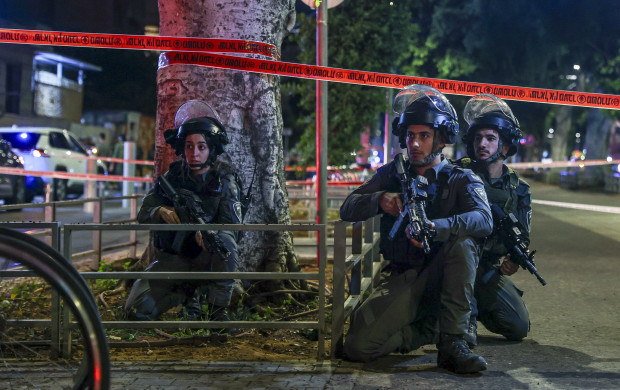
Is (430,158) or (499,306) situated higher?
(430,158)

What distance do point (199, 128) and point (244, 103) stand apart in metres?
0.98

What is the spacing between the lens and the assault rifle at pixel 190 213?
18.5 ft

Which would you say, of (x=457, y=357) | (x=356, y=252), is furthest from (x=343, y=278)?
(x=457, y=357)

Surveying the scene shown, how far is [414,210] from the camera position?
16.4ft

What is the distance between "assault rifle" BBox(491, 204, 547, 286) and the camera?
564 cm

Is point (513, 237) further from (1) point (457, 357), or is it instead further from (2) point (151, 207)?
(2) point (151, 207)

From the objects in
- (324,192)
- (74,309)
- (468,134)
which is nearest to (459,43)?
(324,192)

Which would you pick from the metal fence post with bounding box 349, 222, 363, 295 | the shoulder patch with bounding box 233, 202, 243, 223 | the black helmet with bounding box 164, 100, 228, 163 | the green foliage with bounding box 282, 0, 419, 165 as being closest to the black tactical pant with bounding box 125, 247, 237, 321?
the shoulder patch with bounding box 233, 202, 243, 223

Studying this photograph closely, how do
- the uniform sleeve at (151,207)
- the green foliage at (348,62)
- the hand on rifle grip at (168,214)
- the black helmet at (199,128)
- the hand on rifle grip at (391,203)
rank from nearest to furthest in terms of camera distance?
1. the hand on rifle grip at (391,203)
2. the hand on rifle grip at (168,214)
3. the uniform sleeve at (151,207)
4. the black helmet at (199,128)
5. the green foliage at (348,62)

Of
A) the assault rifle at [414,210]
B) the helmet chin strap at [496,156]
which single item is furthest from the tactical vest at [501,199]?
the assault rifle at [414,210]

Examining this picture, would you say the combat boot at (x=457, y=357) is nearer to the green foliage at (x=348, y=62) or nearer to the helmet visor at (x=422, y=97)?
the helmet visor at (x=422, y=97)

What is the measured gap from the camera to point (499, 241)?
580 cm

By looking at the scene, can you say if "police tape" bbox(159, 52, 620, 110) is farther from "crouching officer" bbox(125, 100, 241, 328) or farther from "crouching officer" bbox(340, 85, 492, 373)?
"crouching officer" bbox(340, 85, 492, 373)

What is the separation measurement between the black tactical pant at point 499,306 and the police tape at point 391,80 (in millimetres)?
1687
